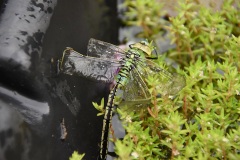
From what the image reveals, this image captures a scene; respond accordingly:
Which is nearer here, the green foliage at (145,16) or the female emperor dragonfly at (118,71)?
the female emperor dragonfly at (118,71)

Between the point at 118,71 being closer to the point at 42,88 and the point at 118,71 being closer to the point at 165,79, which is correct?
the point at 165,79

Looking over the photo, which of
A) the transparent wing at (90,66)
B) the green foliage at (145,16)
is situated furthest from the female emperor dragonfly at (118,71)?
the green foliage at (145,16)

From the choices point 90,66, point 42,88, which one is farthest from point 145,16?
point 42,88

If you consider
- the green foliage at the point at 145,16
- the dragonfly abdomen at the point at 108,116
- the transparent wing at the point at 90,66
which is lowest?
the dragonfly abdomen at the point at 108,116

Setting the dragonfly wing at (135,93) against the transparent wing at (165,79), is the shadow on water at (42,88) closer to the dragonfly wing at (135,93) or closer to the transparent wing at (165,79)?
the dragonfly wing at (135,93)

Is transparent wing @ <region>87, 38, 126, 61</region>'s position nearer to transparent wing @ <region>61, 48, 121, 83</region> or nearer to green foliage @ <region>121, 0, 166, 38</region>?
transparent wing @ <region>61, 48, 121, 83</region>

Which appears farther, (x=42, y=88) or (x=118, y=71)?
(x=118, y=71)

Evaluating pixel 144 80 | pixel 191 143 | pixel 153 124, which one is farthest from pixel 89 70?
pixel 191 143
